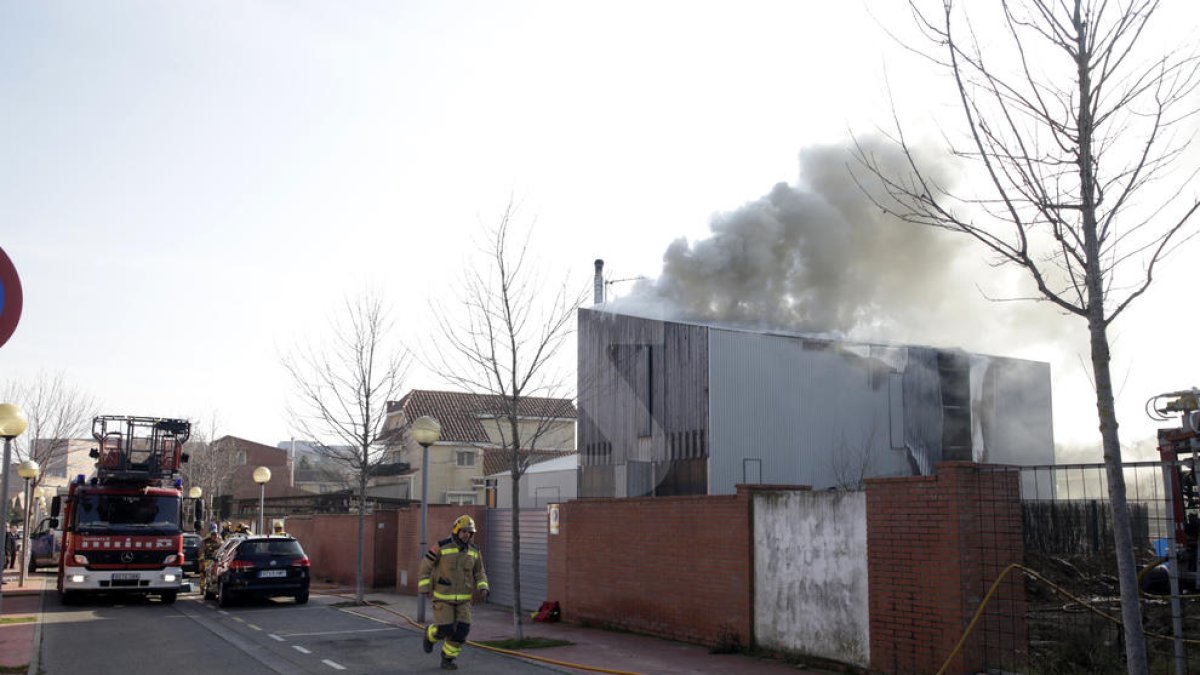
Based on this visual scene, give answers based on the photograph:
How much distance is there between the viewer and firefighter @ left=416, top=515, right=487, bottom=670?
10.5 metres

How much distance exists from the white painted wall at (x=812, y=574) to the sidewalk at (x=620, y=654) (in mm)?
353

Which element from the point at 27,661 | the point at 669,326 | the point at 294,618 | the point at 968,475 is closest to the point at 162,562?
the point at 294,618

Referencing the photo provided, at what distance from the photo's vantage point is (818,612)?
416 inches

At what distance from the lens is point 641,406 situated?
26.1m

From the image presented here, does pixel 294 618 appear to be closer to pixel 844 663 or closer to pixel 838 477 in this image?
pixel 844 663

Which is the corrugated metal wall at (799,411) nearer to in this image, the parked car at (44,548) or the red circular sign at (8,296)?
the red circular sign at (8,296)

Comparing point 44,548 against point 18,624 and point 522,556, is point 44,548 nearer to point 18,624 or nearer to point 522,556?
point 18,624

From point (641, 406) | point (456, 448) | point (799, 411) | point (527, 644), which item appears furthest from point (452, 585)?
point (456, 448)

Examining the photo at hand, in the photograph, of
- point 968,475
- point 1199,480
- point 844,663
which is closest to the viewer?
point 1199,480

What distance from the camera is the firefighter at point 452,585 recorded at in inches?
413

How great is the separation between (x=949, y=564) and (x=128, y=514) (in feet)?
53.2

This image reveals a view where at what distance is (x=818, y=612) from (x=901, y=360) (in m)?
17.8

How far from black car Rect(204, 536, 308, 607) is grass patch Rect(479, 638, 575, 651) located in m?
7.26

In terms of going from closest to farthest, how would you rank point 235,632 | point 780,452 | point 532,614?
point 235,632, point 532,614, point 780,452
